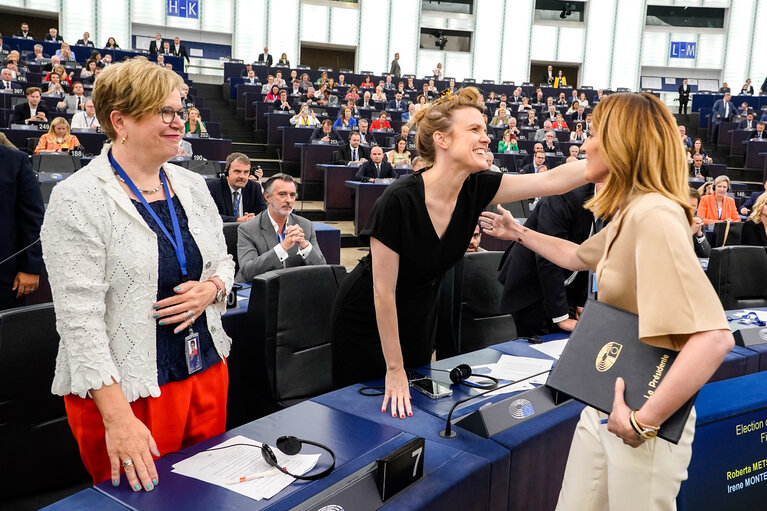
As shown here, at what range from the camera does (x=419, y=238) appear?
171 centimetres

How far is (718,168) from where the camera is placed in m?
12.3

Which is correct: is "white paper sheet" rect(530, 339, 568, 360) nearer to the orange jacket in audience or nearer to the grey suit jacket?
the grey suit jacket

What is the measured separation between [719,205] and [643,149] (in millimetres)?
8160

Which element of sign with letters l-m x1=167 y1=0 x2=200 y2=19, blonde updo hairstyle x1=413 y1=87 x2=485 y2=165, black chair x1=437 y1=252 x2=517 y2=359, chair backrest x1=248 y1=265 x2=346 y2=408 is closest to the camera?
blonde updo hairstyle x1=413 y1=87 x2=485 y2=165

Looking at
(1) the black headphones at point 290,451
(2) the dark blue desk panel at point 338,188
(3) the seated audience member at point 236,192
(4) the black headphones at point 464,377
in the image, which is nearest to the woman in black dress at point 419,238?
(4) the black headphones at point 464,377

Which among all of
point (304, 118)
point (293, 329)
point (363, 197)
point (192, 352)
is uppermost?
point (304, 118)

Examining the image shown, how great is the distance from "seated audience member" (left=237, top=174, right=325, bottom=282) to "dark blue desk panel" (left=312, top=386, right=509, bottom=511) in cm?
208

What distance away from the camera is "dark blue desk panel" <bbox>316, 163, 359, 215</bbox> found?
830 cm

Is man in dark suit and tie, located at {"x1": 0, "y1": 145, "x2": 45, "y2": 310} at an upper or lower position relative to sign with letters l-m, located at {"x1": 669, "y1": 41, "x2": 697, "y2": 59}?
lower

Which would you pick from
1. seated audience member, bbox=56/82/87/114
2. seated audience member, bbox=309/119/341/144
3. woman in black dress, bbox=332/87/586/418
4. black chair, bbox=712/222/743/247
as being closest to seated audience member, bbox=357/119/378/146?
seated audience member, bbox=309/119/341/144

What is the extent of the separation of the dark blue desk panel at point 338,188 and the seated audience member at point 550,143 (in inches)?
195

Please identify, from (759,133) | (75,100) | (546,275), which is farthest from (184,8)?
(546,275)

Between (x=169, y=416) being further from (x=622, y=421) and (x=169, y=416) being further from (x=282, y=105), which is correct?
(x=282, y=105)

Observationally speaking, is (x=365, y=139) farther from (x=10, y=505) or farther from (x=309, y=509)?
(x=309, y=509)
